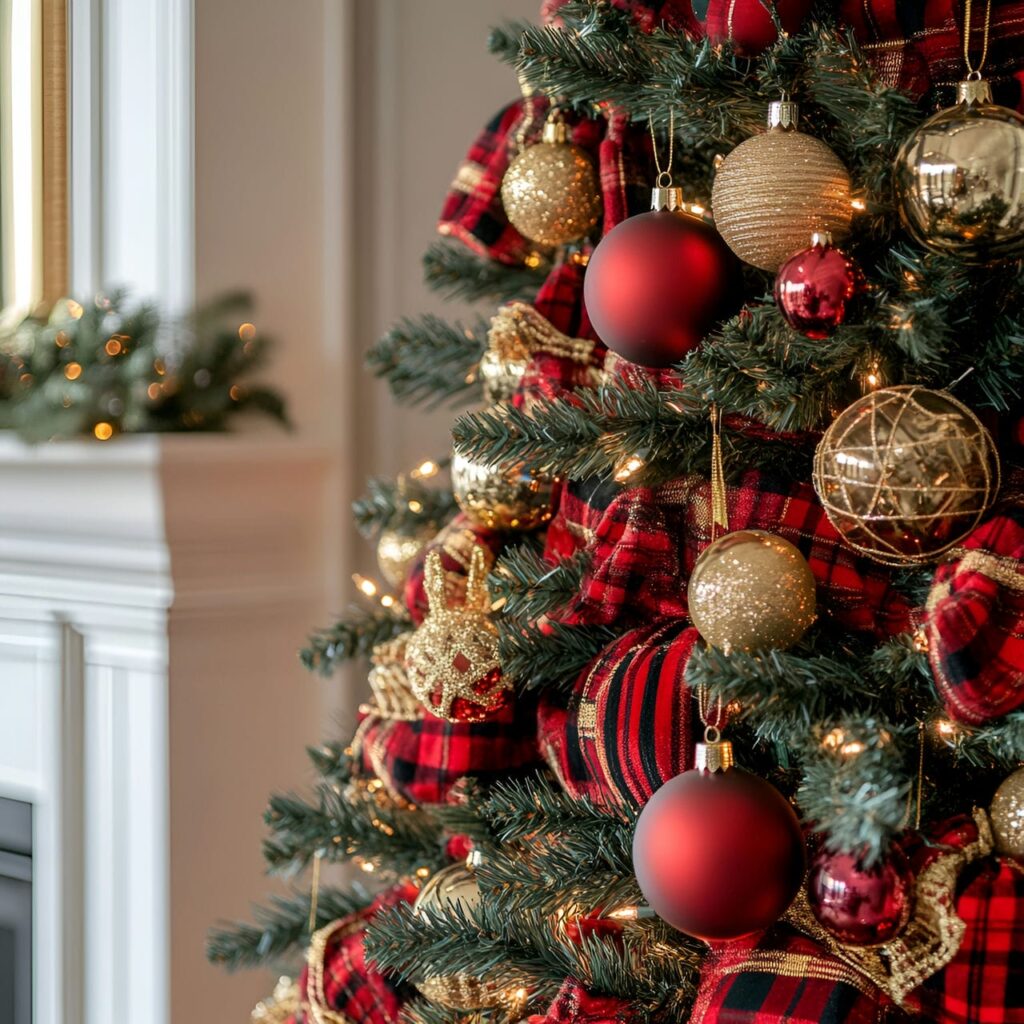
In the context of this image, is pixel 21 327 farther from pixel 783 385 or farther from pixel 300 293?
pixel 783 385

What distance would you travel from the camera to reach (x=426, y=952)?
638 mm

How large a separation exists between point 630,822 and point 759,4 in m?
0.44

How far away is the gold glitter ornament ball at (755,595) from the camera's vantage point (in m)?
0.52

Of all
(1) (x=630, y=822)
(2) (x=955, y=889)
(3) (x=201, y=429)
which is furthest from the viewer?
(3) (x=201, y=429)

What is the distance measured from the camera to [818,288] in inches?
19.3

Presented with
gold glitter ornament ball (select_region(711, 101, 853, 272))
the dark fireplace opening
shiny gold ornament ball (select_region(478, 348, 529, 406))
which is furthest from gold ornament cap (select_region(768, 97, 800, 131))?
the dark fireplace opening

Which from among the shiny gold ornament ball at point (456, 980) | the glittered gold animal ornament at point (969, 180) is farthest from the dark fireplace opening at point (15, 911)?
the glittered gold animal ornament at point (969, 180)

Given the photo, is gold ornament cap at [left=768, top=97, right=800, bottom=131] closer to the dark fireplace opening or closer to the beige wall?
the beige wall

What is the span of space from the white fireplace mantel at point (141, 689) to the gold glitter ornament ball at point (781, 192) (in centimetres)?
64

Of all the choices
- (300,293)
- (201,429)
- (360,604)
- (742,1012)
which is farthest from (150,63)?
(742,1012)

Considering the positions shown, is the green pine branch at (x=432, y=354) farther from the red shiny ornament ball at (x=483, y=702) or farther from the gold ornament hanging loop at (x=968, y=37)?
the gold ornament hanging loop at (x=968, y=37)

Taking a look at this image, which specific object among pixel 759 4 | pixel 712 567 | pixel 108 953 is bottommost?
pixel 108 953

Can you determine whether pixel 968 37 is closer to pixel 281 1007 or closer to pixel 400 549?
pixel 400 549

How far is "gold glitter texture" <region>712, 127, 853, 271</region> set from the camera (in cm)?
52
